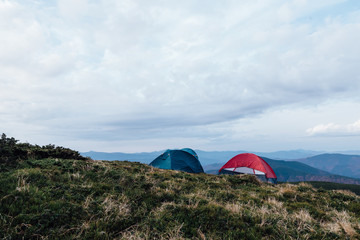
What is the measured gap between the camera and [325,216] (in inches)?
258

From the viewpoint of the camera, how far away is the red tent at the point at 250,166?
19934mm

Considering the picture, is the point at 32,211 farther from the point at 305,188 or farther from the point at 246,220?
the point at 305,188

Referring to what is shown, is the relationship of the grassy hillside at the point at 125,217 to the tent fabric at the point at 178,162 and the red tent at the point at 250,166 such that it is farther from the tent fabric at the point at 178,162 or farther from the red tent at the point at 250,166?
the red tent at the point at 250,166

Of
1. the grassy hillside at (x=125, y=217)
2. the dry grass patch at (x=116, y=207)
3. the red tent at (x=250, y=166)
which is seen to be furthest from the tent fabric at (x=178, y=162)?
the dry grass patch at (x=116, y=207)

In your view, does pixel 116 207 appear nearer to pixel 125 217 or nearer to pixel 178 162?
pixel 125 217

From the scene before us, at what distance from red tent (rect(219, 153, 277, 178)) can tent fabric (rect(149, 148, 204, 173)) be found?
4632 mm

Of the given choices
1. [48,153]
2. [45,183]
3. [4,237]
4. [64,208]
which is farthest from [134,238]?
[48,153]

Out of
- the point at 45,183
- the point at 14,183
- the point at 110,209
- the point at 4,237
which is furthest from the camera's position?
the point at 45,183

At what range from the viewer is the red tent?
19.9 meters

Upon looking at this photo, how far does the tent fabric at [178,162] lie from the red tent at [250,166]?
182 inches

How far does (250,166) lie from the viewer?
21.1m

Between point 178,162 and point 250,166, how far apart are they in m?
8.54

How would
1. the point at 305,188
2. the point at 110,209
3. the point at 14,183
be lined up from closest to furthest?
the point at 110,209
the point at 14,183
the point at 305,188

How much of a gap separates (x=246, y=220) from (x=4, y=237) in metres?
5.79
